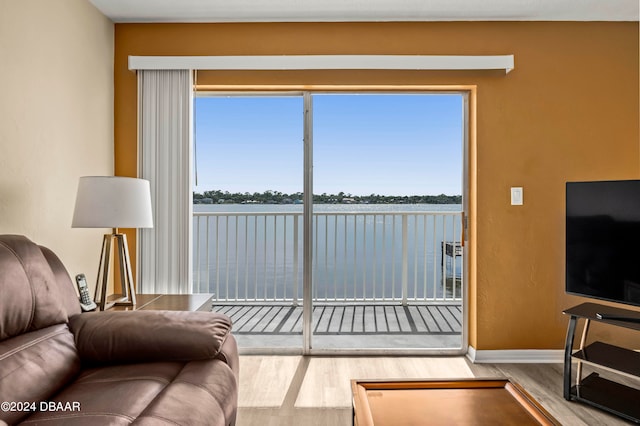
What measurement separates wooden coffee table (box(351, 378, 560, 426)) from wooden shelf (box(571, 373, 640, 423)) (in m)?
1.01

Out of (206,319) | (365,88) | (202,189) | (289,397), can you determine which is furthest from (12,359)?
(365,88)

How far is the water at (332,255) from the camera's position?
4.09 m

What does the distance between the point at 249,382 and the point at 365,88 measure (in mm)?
2188

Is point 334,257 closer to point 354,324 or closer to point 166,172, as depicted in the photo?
point 354,324

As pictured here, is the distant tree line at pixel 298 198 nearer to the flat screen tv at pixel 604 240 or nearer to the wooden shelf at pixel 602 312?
the flat screen tv at pixel 604 240

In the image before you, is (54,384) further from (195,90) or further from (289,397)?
(195,90)

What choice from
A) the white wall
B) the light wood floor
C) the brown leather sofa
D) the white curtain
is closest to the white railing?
the white curtain

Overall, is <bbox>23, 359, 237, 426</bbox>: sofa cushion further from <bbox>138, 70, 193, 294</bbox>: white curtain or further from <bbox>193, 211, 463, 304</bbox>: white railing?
<bbox>193, 211, 463, 304</bbox>: white railing

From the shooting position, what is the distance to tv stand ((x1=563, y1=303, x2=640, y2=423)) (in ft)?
7.34

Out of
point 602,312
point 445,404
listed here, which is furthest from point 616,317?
point 445,404

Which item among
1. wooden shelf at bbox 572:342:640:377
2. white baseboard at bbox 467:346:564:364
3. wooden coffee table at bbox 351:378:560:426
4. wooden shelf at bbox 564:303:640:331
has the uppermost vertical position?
wooden shelf at bbox 564:303:640:331

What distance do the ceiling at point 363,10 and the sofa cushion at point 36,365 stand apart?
2.16 meters

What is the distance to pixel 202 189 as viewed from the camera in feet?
11.1

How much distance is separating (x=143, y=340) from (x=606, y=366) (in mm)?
2319
